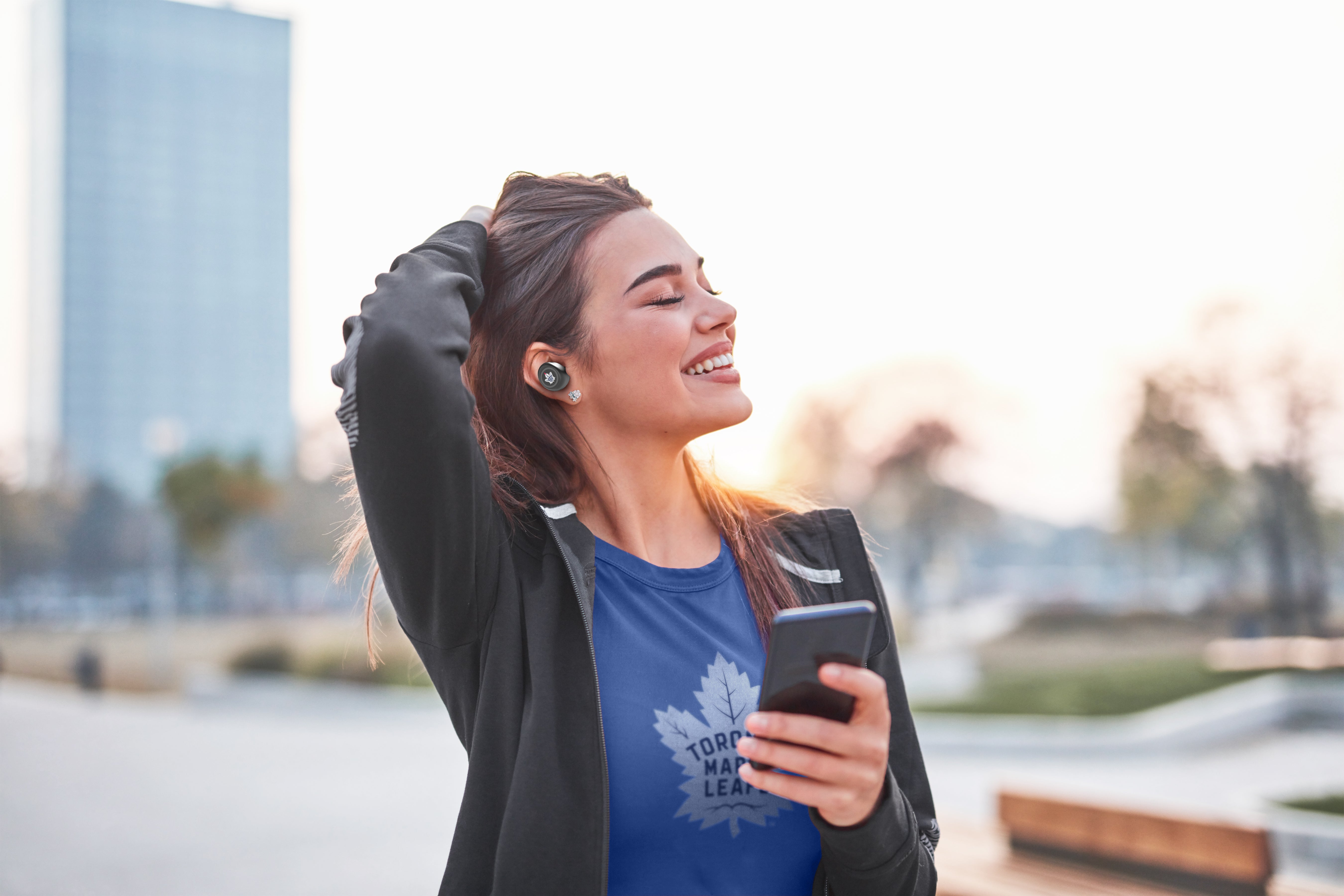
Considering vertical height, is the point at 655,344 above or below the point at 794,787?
above

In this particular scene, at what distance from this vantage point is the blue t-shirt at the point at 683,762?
156 cm

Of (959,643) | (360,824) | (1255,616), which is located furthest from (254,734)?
(1255,616)

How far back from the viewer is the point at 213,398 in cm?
8588

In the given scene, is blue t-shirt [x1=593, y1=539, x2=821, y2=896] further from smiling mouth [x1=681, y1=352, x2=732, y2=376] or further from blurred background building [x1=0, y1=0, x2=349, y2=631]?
blurred background building [x1=0, y1=0, x2=349, y2=631]

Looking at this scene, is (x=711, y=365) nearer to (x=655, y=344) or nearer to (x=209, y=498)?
(x=655, y=344)

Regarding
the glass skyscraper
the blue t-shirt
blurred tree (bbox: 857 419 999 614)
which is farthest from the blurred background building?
the blue t-shirt

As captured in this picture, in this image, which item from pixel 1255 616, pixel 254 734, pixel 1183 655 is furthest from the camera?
pixel 1255 616

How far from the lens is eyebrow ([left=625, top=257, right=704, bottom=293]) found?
1905 mm

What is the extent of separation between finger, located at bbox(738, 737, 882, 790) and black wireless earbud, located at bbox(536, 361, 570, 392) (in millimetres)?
819

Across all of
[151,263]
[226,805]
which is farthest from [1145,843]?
[151,263]

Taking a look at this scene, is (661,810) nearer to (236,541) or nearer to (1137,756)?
(1137,756)

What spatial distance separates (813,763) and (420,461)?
683 millimetres

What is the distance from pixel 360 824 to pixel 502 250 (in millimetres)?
6859

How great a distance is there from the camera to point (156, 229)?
270 ft
